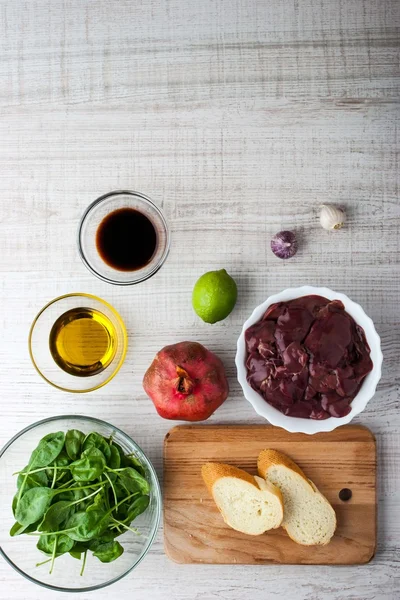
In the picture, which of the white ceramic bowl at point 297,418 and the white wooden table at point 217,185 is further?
the white wooden table at point 217,185

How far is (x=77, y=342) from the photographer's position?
1.15m

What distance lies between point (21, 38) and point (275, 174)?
0.55m

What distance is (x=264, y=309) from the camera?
1040 millimetres

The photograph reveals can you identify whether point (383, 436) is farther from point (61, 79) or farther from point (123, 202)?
point (61, 79)

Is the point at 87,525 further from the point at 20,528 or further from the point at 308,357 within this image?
the point at 308,357

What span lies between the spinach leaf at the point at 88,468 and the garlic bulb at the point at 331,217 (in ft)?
1.86

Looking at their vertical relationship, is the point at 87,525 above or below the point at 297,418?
below

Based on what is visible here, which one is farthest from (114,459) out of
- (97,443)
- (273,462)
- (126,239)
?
(126,239)

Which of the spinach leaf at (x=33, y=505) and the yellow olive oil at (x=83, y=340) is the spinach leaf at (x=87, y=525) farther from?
the yellow olive oil at (x=83, y=340)

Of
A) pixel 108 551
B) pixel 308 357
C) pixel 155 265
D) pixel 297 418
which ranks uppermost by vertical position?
pixel 155 265

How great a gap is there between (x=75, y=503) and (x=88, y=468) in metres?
0.06

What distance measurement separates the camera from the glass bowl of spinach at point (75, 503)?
103cm

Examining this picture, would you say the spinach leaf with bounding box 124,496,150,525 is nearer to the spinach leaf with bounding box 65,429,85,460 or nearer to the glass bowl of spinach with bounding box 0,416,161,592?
the glass bowl of spinach with bounding box 0,416,161,592

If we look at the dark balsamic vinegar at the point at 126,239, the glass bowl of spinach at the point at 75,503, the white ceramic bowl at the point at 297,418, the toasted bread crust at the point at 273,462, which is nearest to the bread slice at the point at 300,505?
the toasted bread crust at the point at 273,462
